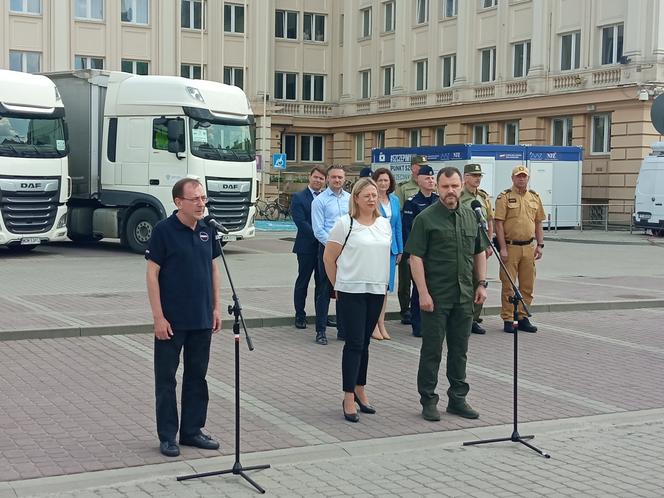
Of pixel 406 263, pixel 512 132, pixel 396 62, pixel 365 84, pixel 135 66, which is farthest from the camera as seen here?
pixel 365 84

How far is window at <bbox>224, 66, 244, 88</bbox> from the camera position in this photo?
163ft

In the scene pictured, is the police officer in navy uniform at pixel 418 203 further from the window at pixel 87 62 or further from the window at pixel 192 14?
the window at pixel 192 14

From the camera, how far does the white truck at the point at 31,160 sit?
2061cm

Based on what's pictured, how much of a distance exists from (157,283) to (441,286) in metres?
2.15

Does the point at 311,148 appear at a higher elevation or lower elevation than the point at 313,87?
lower

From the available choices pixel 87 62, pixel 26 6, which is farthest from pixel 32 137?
pixel 26 6

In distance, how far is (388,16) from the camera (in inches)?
1977

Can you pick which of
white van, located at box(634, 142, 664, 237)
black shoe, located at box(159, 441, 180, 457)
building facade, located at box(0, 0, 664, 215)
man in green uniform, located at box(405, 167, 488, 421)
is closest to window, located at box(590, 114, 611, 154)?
building facade, located at box(0, 0, 664, 215)

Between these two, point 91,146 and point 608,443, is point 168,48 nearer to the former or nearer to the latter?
point 91,146

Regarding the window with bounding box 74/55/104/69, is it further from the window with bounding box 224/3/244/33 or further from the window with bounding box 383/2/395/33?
the window with bounding box 383/2/395/33

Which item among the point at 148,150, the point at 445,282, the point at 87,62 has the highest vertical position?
the point at 87,62

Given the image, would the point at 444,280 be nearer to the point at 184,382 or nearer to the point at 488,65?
the point at 184,382

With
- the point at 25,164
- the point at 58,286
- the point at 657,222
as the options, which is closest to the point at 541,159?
the point at 657,222

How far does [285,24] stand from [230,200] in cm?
3184
